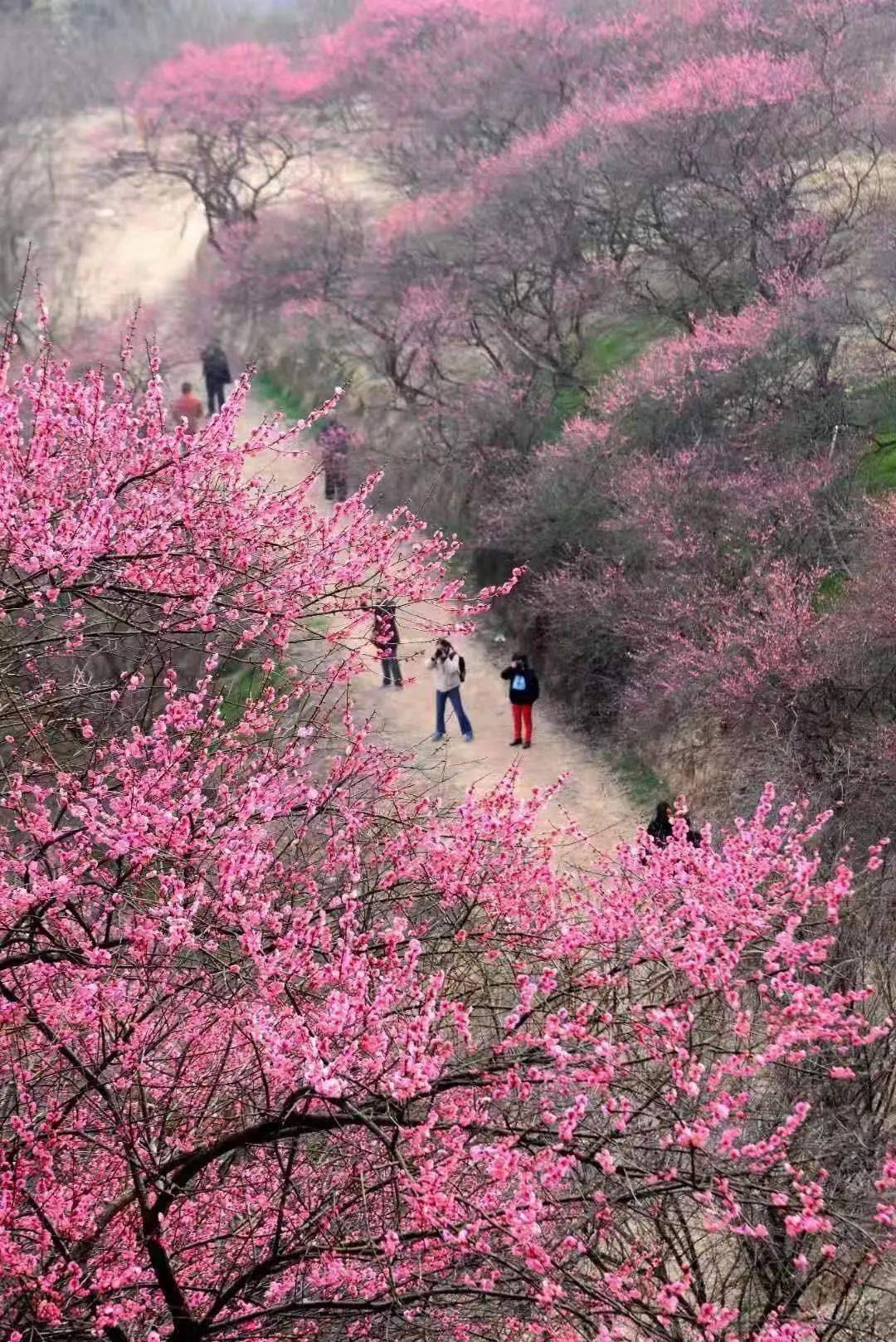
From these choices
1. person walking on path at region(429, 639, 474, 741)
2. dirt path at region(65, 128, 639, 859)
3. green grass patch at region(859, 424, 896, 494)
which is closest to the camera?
dirt path at region(65, 128, 639, 859)

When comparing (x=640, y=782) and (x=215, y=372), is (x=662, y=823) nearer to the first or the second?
(x=640, y=782)

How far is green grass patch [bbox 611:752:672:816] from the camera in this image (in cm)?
1360

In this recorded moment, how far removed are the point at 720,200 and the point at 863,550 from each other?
28.4 ft

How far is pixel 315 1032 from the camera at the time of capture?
4.34 m


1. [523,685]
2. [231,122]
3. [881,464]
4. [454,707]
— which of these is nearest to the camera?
[523,685]

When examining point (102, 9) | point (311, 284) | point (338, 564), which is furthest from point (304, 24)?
point (338, 564)

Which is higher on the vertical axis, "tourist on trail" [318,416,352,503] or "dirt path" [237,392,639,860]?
"tourist on trail" [318,416,352,503]

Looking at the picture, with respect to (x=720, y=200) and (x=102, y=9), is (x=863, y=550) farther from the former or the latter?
(x=102, y=9)

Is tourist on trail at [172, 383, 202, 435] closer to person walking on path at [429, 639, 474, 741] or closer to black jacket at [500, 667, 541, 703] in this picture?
person walking on path at [429, 639, 474, 741]

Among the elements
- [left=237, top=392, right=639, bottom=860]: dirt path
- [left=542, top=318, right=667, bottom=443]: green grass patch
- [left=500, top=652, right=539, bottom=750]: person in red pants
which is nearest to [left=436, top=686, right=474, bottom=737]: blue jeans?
[left=237, top=392, right=639, bottom=860]: dirt path

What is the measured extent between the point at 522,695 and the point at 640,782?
4.84 ft

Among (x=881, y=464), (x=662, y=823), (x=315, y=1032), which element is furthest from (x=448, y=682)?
(x=315, y=1032)

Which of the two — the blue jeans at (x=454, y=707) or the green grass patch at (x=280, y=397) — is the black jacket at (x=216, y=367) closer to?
the green grass patch at (x=280, y=397)

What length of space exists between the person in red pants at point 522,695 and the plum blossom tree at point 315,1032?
699 centimetres
